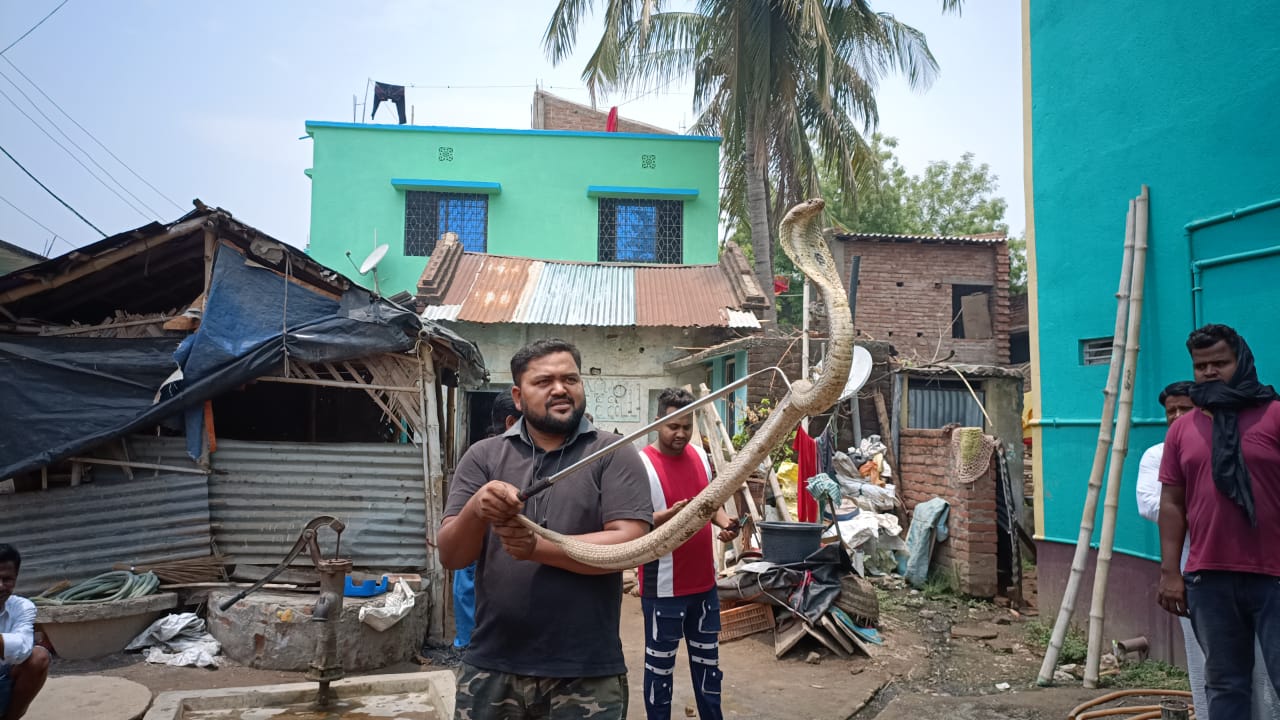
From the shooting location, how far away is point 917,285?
16438mm

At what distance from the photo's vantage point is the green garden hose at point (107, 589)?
5848mm

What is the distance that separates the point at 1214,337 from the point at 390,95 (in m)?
18.6

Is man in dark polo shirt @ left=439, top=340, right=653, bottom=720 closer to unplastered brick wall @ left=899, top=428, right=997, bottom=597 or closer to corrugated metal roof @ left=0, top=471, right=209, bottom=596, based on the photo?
corrugated metal roof @ left=0, top=471, right=209, bottom=596

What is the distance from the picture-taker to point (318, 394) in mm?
9602

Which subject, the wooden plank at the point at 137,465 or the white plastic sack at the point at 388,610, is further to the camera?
the wooden plank at the point at 137,465

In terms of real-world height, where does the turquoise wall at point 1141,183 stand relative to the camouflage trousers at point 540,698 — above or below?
above

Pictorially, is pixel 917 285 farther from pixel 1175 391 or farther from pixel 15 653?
pixel 15 653

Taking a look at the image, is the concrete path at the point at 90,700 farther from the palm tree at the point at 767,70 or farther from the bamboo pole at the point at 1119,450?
the palm tree at the point at 767,70

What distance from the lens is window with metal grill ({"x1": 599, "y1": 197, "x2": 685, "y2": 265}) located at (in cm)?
1675

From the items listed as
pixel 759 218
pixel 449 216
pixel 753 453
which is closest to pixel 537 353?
pixel 753 453

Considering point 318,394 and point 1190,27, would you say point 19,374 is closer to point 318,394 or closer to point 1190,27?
point 318,394

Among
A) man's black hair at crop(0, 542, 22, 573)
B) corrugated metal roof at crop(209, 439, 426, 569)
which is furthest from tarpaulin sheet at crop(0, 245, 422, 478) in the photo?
man's black hair at crop(0, 542, 22, 573)

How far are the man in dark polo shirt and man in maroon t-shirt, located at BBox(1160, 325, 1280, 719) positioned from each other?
224 centimetres

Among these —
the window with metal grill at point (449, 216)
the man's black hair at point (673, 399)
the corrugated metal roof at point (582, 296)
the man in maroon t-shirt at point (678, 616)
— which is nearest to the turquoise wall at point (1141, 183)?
the man's black hair at point (673, 399)
